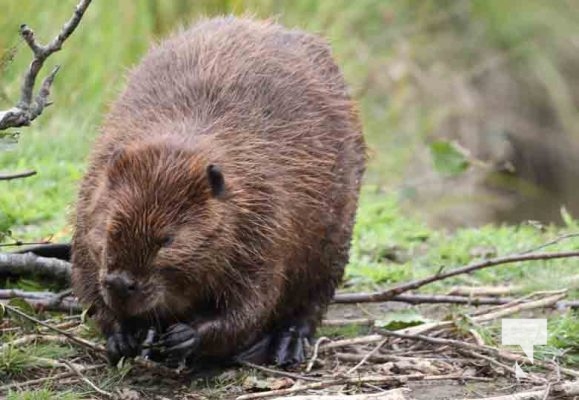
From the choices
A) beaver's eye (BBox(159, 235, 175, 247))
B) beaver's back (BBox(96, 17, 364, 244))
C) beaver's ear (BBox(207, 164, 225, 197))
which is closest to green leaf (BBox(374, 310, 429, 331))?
beaver's back (BBox(96, 17, 364, 244))

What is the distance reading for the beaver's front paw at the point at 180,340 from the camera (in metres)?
3.88

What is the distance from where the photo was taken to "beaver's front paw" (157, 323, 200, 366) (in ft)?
12.7

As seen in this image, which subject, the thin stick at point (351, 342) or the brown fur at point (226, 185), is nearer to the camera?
the brown fur at point (226, 185)

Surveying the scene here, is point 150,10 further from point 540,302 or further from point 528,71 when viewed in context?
point 540,302

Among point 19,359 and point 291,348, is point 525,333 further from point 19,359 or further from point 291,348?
point 19,359

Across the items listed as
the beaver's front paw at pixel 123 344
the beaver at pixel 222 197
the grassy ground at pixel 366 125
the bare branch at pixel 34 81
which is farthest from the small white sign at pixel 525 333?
the bare branch at pixel 34 81

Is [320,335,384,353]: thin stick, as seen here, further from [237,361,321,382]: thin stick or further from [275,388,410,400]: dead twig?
[275,388,410,400]: dead twig

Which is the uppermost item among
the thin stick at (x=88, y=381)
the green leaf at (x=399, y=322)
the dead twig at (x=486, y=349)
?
the green leaf at (x=399, y=322)

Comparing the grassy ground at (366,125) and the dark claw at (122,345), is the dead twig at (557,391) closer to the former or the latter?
the grassy ground at (366,125)

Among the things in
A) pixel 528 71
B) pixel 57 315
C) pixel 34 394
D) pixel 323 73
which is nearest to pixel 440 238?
pixel 323 73

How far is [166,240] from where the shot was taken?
368 cm

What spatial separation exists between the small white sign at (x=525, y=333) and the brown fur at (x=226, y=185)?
0.65 meters

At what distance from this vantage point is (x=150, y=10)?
31.3ft

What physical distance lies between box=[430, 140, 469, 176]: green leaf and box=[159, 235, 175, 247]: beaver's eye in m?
3.45
